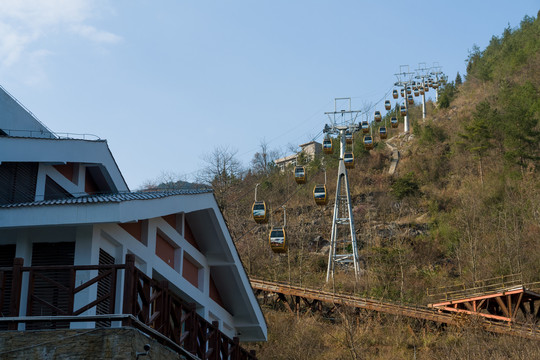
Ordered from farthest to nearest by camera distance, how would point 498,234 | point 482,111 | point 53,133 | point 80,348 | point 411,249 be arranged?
point 482,111 → point 411,249 → point 498,234 → point 53,133 → point 80,348

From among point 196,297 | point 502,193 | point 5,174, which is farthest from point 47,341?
point 502,193

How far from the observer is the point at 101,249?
12.2 metres

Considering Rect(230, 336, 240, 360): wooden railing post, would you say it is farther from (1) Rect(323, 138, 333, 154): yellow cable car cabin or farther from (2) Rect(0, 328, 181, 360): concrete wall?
(1) Rect(323, 138, 333, 154): yellow cable car cabin

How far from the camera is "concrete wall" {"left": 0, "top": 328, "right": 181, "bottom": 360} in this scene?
28.2 ft

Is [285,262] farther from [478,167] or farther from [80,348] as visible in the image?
[80,348]

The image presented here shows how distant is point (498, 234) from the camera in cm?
4859

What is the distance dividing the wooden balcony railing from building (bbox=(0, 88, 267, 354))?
18 mm

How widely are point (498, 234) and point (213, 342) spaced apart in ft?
127

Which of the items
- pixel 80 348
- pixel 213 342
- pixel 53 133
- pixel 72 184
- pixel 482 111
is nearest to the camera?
pixel 80 348

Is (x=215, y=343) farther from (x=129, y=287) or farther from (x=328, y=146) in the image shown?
(x=328, y=146)

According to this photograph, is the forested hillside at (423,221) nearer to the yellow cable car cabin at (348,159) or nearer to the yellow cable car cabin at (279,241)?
the yellow cable car cabin at (279,241)

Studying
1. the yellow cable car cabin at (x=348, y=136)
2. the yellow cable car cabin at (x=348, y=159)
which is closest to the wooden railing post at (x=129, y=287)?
the yellow cable car cabin at (x=348, y=159)

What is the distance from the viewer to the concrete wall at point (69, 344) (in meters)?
8.59

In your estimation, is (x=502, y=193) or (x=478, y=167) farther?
(x=478, y=167)
